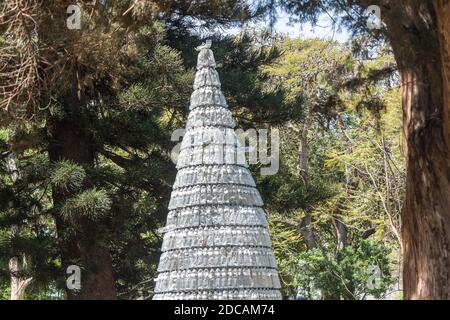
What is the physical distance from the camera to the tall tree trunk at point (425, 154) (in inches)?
312

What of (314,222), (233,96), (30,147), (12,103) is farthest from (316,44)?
(12,103)

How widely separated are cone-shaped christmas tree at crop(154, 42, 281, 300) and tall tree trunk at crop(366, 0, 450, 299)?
4.38ft

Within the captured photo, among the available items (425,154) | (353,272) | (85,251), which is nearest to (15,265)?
(85,251)

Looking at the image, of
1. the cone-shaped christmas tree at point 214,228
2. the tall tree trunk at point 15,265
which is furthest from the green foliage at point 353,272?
the cone-shaped christmas tree at point 214,228

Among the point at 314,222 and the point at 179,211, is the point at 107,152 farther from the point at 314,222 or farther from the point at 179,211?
the point at 314,222

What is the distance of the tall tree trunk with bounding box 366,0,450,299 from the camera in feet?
26.0

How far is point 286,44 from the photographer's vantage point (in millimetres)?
26297

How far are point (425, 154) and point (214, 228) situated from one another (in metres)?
1.97

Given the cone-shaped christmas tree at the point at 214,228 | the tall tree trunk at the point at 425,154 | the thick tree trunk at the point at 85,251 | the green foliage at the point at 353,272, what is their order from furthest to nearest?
1. the green foliage at the point at 353,272
2. the thick tree trunk at the point at 85,251
3. the cone-shaped christmas tree at the point at 214,228
4. the tall tree trunk at the point at 425,154

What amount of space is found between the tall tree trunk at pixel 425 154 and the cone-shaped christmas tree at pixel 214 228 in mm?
1336

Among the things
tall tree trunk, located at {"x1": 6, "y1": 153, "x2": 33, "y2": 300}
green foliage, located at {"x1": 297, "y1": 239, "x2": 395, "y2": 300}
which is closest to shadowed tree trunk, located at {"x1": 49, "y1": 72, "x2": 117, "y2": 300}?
tall tree trunk, located at {"x1": 6, "y1": 153, "x2": 33, "y2": 300}

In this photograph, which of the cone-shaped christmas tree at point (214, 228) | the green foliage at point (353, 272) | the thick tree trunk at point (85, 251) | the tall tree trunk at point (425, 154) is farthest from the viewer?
the green foliage at point (353, 272)

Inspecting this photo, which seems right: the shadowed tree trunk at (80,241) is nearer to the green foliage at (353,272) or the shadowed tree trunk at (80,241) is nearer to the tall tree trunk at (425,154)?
the green foliage at (353,272)

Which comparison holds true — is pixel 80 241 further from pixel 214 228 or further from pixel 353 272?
pixel 214 228
